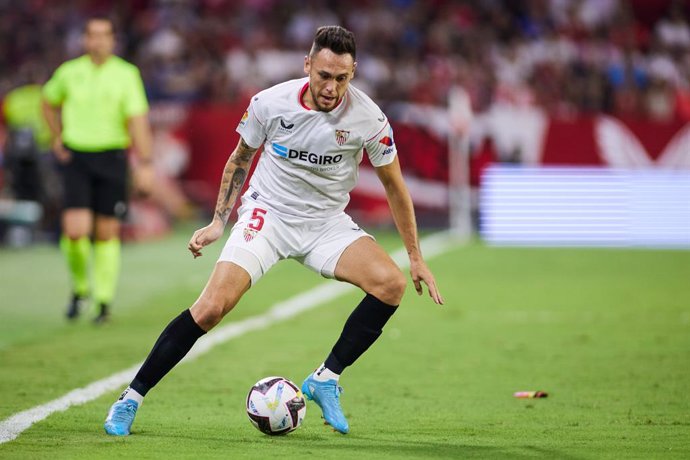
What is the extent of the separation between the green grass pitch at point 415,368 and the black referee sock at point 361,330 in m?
0.38

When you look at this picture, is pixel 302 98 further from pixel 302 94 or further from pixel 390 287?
pixel 390 287

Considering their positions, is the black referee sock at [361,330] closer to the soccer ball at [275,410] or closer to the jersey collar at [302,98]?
the soccer ball at [275,410]

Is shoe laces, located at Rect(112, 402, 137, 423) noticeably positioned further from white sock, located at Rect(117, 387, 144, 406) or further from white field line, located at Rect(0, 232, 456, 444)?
white field line, located at Rect(0, 232, 456, 444)

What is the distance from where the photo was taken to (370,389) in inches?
319

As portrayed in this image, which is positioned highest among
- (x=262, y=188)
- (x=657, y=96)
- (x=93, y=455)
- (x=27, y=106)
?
(x=657, y=96)

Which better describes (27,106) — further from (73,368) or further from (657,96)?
(73,368)

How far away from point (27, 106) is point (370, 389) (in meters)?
14.2

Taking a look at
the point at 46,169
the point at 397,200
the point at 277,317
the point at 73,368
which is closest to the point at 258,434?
the point at 397,200

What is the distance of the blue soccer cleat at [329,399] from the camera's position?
6609 mm

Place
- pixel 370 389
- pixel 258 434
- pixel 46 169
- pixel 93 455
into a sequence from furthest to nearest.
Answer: pixel 46 169 < pixel 370 389 < pixel 258 434 < pixel 93 455

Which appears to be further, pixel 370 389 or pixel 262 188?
pixel 370 389

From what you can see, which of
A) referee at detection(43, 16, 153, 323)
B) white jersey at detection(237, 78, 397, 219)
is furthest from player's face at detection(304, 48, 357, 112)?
referee at detection(43, 16, 153, 323)

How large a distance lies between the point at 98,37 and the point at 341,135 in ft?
17.2

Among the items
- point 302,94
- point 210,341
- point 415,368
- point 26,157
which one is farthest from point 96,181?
point 26,157
